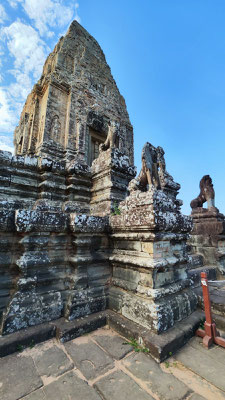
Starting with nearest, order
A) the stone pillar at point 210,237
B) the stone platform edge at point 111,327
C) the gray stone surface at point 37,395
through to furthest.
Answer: the gray stone surface at point 37,395
the stone platform edge at point 111,327
the stone pillar at point 210,237

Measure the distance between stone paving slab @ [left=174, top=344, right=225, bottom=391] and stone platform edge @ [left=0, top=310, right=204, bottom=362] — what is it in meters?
0.11

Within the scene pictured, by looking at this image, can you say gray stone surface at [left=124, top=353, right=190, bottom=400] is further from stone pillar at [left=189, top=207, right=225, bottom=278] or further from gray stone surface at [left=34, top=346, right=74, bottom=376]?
stone pillar at [left=189, top=207, right=225, bottom=278]

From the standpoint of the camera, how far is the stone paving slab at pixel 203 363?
180 cm

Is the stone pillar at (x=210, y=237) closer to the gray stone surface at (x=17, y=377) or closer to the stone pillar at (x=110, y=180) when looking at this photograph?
the stone pillar at (x=110, y=180)

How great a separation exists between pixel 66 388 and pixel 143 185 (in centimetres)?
297

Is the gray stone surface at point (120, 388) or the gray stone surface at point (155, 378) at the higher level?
the gray stone surface at point (155, 378)

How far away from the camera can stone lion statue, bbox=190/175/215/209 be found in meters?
6.56

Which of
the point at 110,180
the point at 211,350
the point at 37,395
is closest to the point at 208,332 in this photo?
the point at 211,350

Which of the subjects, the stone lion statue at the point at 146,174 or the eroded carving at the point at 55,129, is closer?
the stone lion statue at the point at 146,174

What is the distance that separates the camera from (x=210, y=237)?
229 inches

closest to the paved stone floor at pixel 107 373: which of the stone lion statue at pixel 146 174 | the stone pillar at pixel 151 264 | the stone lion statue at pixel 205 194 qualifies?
the stone pillar at pixel 151 264

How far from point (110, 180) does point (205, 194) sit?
4287 mm

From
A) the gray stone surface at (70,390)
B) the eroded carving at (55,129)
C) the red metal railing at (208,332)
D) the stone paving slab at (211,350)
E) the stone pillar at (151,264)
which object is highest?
the eroded carving at (55,129)

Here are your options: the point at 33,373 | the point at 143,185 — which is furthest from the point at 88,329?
the point at 143,185
